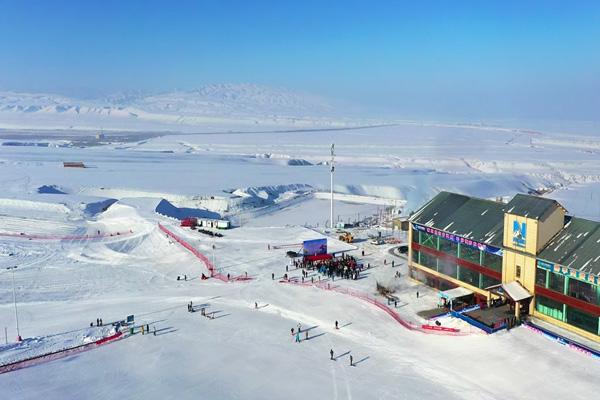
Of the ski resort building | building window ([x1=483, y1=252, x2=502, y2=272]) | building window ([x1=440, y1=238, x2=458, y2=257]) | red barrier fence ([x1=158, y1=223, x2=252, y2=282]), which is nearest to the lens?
the ski resort building

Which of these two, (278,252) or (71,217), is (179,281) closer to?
(278,252)

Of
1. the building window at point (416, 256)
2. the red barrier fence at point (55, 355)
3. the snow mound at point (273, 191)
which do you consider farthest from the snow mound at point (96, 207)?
the building window at point (416, 256)

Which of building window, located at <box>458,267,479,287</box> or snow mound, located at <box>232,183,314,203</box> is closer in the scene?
building window, located at <box>458,267,479,287</box>

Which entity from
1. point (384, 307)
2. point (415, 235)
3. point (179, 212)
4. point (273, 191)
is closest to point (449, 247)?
point (415, 235)

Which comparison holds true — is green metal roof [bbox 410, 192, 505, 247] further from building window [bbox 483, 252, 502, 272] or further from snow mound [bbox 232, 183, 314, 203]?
snow mound [bbox 232, 183, 314, 203]

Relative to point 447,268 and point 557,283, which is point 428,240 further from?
point 557,283

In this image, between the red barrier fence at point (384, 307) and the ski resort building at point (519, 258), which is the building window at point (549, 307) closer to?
the ski resort building at point (519, 258)

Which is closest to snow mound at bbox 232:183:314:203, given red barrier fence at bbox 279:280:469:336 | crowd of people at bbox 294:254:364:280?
crowd of people at bbox 294:254:364:280
